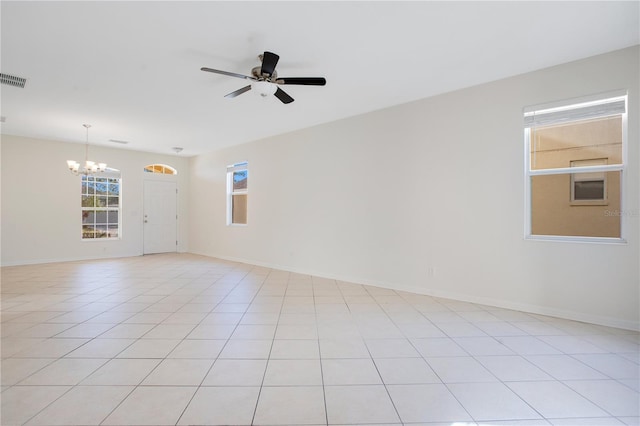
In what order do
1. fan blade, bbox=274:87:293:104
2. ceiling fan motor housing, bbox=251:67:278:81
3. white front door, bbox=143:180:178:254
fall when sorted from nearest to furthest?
ceiling fan motor housing, bbox=251:67:278:81 < fan blade, bbox=274:87:293:104 < white front door, bbox=143:180:178:254

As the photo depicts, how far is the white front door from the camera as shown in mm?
7727

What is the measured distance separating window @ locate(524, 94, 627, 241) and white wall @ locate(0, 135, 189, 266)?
8.46m

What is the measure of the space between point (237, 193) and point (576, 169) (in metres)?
6.20

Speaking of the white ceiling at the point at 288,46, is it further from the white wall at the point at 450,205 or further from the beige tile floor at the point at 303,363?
the beige tile floor at the point at 303,363

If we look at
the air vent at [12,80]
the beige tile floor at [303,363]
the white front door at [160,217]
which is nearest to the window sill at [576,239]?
the beige tile floor at [303,363]

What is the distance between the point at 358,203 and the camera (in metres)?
4.70

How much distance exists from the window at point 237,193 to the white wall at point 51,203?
8.37ft

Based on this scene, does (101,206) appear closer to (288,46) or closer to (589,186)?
(288,46)

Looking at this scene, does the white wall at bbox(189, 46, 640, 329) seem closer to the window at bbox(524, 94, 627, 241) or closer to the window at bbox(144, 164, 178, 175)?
the window at bbox(524, 94, 627, 241)

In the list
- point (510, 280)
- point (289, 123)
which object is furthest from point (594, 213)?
point (289, 123)

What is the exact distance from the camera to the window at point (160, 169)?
7768 mm

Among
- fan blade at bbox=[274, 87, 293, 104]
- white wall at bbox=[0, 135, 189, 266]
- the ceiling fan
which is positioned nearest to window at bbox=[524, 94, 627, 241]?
the ceiling fan

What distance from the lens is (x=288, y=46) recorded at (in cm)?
279

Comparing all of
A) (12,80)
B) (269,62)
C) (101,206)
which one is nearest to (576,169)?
(269,62)
